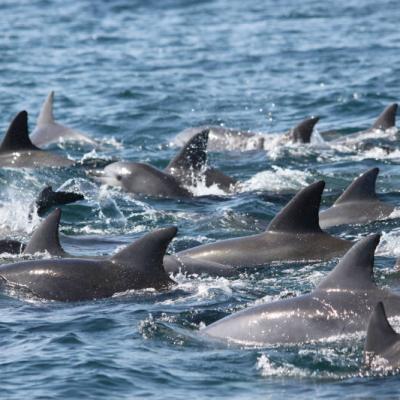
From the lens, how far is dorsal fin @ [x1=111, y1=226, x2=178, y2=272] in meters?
14.1

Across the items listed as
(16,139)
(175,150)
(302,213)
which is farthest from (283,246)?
(175,150)

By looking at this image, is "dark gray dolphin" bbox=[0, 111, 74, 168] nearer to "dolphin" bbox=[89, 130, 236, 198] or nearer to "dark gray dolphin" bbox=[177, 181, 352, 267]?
"dolphin" bbox=[89, 130, 236, 198]

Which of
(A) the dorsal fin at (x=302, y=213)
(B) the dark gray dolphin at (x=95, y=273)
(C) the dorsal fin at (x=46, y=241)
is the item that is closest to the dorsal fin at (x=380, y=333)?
(B) the dark gray dolphin at (x=95, y=273)

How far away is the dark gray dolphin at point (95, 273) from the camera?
551 inches

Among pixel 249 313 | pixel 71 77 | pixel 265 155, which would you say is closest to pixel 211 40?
pixel 71 77

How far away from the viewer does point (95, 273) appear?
46.5 ft

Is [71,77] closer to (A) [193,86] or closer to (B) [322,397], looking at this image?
(A) [193,86]

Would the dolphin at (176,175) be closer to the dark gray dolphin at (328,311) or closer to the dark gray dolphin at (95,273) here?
the dark gray dolphin at (95,273)

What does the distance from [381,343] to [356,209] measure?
291 inches

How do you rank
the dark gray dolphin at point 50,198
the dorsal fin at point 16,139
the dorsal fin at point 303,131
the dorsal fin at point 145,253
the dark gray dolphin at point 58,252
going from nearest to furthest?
the dorsal fin at point 145,253 → the dark gray dolphin at point 58,252 → the dark gray dolphin at point 50,198 → the dorsal fin at point 16,139 → the dorsal fin at point 303,131

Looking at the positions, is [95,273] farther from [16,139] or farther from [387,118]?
[387,118]


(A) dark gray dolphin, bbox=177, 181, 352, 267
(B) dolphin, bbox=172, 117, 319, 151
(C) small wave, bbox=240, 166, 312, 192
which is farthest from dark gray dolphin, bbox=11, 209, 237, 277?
(B) dolphin, bbox=172, 117, 319, 151

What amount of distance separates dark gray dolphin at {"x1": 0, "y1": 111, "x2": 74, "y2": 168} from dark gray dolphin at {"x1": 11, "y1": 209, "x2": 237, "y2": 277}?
25.2 feet

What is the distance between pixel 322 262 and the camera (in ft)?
51.7
